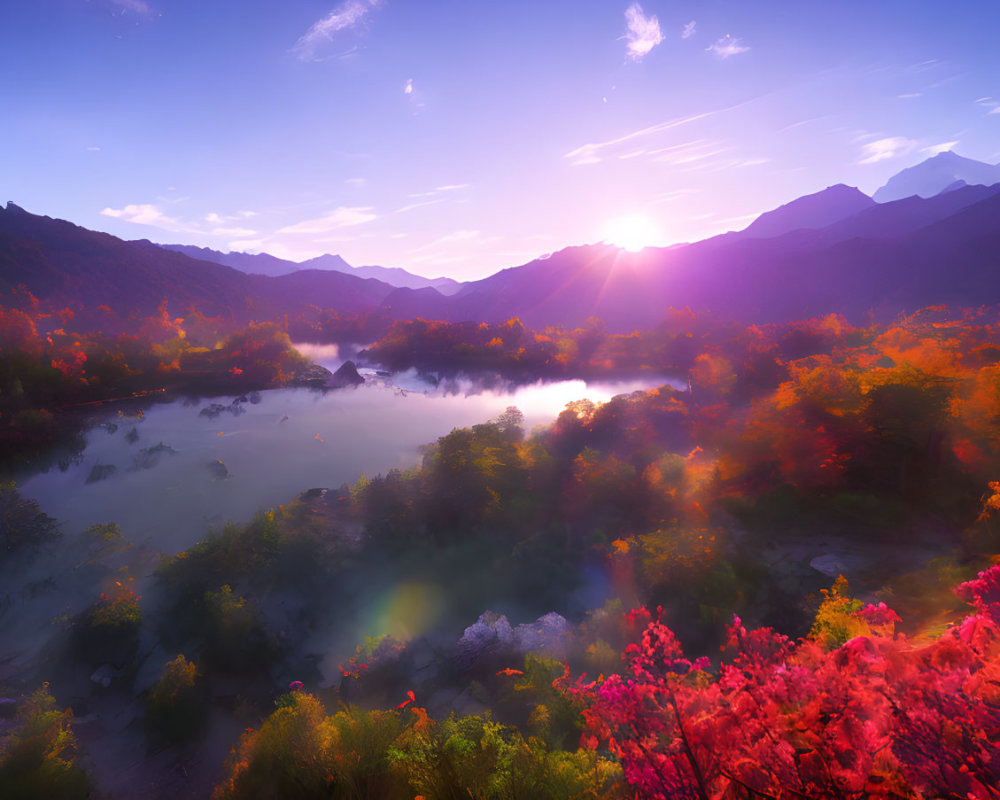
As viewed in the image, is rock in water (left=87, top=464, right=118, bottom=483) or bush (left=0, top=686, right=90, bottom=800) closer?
bush (left=0, top=686, right=90, bottom=800)

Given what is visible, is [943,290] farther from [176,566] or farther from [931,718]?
[176,566]

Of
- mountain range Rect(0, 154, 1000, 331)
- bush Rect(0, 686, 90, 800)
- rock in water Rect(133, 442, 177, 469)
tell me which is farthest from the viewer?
mountain range Rect(0, 154, 1000, 331)

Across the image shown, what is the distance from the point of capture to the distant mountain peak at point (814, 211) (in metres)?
142

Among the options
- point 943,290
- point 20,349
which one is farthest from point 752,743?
point 943,290

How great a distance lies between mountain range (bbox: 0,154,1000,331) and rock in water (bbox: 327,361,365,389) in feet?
185

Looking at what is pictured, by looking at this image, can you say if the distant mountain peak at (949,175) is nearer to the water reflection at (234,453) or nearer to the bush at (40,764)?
the water reflection at (234,453)

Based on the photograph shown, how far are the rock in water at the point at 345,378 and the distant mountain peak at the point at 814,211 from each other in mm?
140971

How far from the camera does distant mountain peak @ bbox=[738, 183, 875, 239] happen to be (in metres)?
142

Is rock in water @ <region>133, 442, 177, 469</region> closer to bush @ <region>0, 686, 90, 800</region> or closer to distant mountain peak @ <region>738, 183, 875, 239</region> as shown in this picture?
bush @ <region>0, 686, 90, 800</region>

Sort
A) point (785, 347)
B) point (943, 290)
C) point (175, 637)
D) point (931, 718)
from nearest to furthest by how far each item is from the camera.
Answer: point (931, 718), point (175, 637), point (785, 347), point (943, 290)

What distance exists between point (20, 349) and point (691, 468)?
44.2 meters

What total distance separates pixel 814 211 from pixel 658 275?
83.6 meters

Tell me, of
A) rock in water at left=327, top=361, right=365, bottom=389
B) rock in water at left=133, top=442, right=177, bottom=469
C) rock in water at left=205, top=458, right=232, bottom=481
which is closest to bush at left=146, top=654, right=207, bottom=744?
rock in water at left=205, top=458, right=232, bottom=481

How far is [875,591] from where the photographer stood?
10.7 metres
